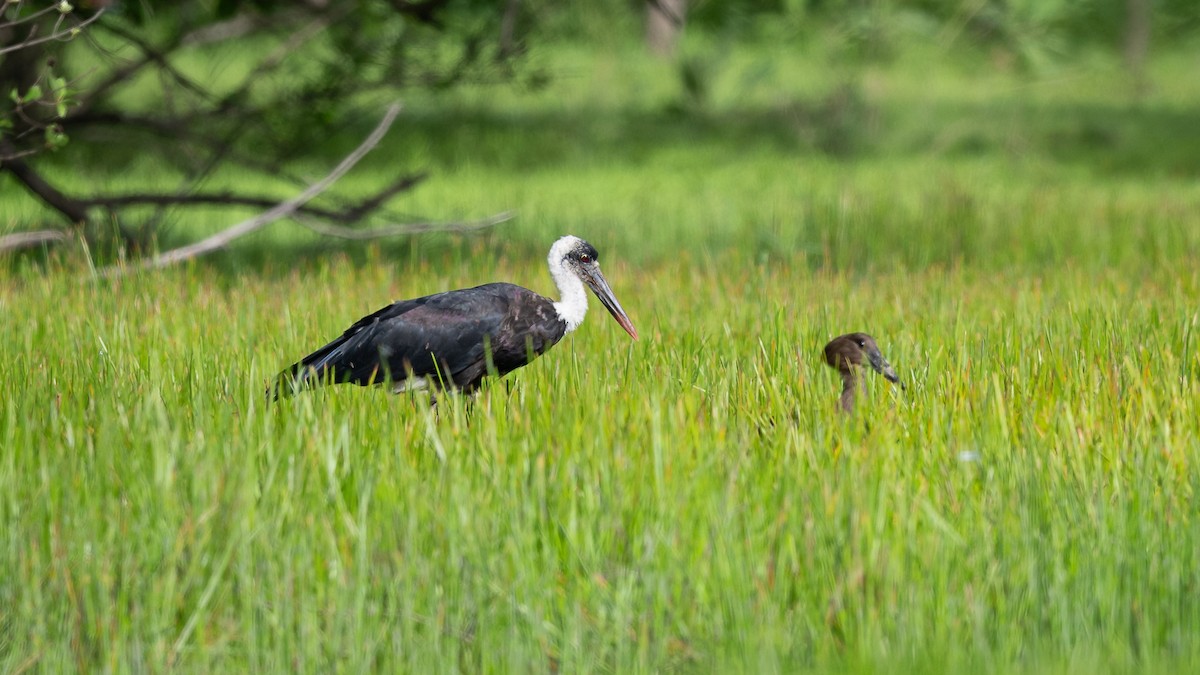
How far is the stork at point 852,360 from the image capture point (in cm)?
445

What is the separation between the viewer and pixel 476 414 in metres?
3.83

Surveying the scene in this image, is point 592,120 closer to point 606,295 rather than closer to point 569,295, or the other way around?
point 606,295

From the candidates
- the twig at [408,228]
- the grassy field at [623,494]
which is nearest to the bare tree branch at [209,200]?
the twig at [408,228]

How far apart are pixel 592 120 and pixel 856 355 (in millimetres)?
11872

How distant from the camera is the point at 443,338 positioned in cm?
485

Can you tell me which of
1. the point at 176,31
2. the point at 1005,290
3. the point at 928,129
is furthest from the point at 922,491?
the point at 928,129

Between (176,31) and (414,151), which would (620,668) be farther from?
(414,151)

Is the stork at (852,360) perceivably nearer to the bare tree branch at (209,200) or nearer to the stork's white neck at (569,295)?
the stork's white neck at (569,295)

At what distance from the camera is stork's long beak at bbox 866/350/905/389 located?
4441 millimetres

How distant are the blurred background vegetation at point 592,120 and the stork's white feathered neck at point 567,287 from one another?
1925mm

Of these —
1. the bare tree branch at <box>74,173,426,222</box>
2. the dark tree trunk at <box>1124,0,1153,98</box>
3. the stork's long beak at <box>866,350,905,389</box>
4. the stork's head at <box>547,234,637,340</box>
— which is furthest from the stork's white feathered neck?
the dark tree trunk at <box>1124,0,1153,98</box>

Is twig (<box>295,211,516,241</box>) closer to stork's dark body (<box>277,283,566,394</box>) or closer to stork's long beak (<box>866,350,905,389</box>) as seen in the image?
stork's dark body (<box>277,283,566,394</box>)

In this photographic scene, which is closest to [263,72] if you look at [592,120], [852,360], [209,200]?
[209,200]

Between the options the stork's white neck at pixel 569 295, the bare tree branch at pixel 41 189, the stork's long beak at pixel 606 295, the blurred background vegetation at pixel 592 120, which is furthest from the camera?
the blurred background vegetation at pixel 592 120
